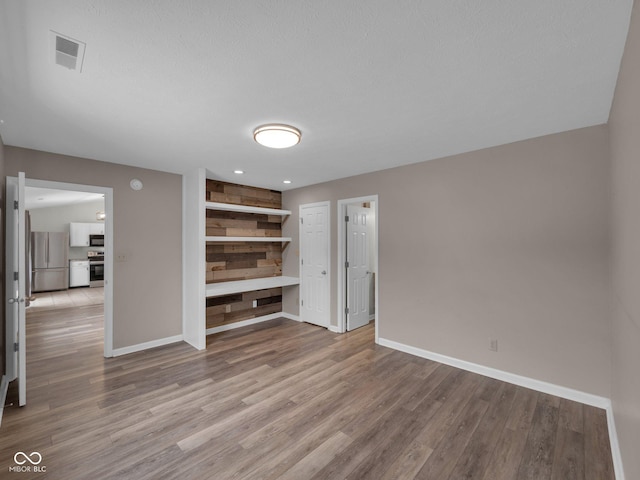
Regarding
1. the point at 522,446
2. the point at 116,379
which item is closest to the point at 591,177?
the point at 522,446

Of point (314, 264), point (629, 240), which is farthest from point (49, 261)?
point (629, 240)

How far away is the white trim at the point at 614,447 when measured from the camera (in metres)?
1.75

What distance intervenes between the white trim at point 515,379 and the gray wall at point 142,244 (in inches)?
130

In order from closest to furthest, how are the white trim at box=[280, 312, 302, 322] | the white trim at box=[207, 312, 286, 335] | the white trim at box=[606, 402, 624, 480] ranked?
1. the white trim at box=[606, 402, 624, 480]
2. the white trim at box=[207, 312, 286, 335]
3. the white trim at box=[280, 312, 302, 322]

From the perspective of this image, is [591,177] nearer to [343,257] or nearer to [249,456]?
[343,257]

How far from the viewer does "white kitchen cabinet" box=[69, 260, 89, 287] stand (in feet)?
29.2

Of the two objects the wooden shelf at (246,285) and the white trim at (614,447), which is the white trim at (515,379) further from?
the wooden shelf at (246,285)

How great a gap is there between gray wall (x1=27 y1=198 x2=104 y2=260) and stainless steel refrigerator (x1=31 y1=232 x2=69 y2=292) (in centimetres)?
51

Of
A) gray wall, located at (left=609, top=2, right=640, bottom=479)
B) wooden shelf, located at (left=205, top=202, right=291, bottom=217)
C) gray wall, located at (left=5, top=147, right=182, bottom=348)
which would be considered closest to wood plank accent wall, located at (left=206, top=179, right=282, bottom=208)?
wooden shelf, located at (left=205, top=202, right=291, bottom=217)

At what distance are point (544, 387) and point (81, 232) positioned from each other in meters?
12.0

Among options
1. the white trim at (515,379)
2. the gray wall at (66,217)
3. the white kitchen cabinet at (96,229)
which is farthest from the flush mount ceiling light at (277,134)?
the white kitchen cabinet at (96,229)

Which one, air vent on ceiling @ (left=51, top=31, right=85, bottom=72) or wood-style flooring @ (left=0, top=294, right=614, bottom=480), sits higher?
air vent on ceiling @ (left=51, top=31, right=85, bottom=72)

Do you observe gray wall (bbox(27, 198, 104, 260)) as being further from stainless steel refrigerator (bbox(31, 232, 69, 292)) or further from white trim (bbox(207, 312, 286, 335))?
white trim (bbox(207, 312, 286, 335))

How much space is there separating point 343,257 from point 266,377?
7.01 feet
